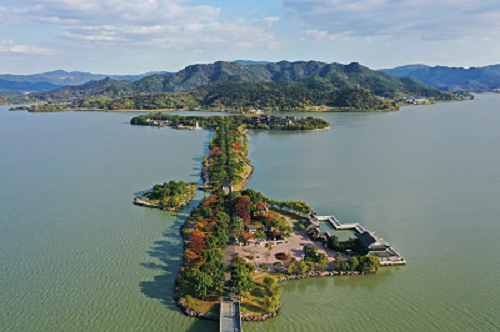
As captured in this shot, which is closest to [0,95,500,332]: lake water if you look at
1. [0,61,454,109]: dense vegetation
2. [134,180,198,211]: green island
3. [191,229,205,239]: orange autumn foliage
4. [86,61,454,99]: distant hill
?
[134,180,198,211]: green island

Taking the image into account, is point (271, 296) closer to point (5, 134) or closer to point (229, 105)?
point (5, 134)

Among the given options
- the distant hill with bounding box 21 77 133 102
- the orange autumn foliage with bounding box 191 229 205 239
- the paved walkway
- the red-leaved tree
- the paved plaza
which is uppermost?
the distant hill with bounding box 21 77 133 102

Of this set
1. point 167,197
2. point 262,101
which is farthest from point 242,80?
point 167,197

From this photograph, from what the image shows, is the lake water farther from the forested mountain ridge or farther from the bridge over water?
the forested mountain ridge

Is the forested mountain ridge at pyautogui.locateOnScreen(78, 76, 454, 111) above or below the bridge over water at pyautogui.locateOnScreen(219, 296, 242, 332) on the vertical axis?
above

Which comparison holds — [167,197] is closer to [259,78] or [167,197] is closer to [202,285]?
[202,285]

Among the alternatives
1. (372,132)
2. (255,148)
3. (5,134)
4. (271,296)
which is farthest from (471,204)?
(5,134)

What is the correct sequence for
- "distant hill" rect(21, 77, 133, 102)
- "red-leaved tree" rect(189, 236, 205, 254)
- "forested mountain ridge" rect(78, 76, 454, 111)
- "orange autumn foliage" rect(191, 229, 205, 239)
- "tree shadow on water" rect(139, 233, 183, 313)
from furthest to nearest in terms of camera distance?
"distant hill" rect(21, 77, 133, 102) → "forested mountain ridge" rect(78, 76, 454, 111) → "orange autumn foliage" rect(191, 229, 205, 239) → "red-leaved tree" rect(189, 236, 205, 254) → "tree shadow on water" rect(139, 233, 183, 313)
